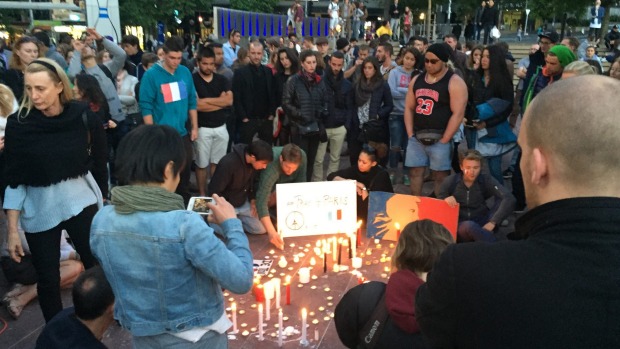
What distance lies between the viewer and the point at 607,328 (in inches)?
39.9

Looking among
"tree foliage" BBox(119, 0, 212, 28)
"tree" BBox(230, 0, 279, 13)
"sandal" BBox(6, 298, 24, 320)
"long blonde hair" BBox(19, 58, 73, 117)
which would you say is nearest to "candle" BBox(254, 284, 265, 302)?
"sandal" BBox(6, 298, 24, 320)

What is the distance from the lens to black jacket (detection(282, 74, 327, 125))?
6559 mm

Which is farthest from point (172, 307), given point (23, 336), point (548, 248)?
point (23, 336)

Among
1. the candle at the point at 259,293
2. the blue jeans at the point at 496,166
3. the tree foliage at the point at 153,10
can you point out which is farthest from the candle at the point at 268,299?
the tree foliage at the point at 153,10

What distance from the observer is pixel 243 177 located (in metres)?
5.59

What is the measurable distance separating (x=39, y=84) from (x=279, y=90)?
4375 mm

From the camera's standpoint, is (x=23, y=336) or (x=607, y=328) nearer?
(x=607, y=328)

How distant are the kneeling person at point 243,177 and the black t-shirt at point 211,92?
104 centimetres

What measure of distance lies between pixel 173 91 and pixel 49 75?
2759mm

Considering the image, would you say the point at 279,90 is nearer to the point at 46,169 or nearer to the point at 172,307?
the point at 46,169

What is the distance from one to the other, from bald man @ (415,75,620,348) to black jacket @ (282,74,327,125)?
5416 mm

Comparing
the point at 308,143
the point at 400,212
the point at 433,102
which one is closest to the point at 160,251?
the point at 400,212

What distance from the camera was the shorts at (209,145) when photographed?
6418 mm

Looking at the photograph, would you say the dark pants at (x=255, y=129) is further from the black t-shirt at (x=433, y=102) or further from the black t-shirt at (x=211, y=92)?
the black t-shirt at (x=433, y=102)
